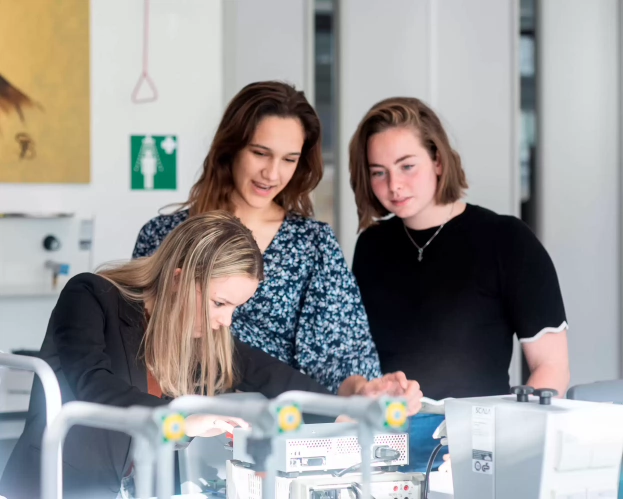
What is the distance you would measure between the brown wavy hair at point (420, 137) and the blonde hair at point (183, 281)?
21.2 inches

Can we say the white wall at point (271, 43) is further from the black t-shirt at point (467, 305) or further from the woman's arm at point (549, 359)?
the woman's arm at point (549, 359)

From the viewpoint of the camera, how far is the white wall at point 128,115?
3422 mm

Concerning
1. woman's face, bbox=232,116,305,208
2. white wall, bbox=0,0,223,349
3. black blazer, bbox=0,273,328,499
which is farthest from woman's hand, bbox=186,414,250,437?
white wall, bbox=0,0,223,349

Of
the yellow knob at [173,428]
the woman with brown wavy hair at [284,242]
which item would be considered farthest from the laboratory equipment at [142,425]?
the woman with brown wavy hair at [284,242]

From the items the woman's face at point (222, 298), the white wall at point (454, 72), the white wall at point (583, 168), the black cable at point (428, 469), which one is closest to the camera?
the black cable at point (428, 469)

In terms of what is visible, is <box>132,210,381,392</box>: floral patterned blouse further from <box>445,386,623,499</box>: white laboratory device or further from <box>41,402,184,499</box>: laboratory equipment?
<box>41,402,184,499</box>: laboratory equipment

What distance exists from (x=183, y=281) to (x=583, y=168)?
2.72 meters

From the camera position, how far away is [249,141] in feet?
7.97

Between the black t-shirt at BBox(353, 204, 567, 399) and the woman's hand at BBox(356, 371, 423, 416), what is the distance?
0.34 meters

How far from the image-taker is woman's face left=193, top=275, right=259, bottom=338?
1.99m

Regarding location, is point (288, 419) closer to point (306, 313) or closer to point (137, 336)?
point (137, 336)

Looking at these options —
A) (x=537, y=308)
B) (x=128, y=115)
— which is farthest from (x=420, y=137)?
(x=128, y=115)

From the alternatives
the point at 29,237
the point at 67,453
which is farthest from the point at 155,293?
the point at 29,237

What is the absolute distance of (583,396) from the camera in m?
2.34
